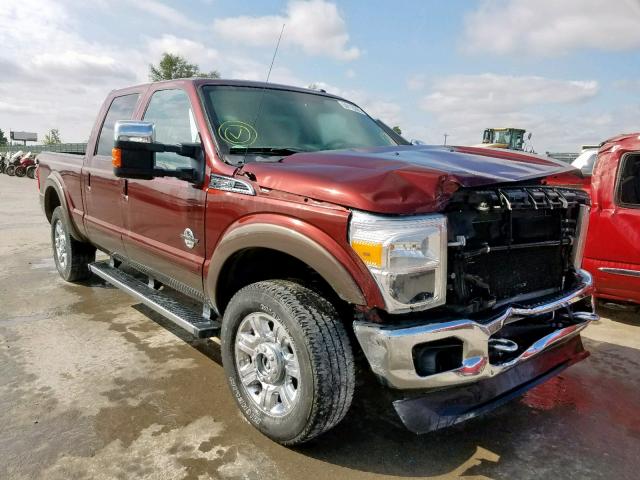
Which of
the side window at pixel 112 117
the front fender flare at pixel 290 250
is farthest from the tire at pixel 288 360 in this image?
the side window at pixel 112 117

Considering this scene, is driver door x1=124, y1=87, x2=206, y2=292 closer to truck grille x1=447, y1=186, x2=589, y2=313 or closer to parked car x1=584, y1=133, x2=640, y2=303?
truck grille x1=447, y1=186, x2=589, y2=313

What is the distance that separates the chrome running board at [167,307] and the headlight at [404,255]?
1.28 metres

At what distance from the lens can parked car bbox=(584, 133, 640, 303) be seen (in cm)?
446

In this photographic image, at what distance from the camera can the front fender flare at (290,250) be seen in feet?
7.52

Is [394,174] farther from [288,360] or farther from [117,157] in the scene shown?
[117,157]

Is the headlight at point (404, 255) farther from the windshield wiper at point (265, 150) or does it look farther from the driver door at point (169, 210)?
the driver door at point (169, 210)

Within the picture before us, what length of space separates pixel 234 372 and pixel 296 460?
2.00ft

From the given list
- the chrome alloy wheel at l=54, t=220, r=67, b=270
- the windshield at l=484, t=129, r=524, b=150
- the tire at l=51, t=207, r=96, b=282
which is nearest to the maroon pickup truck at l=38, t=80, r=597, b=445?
the tire at l=51, t=207, r=96, b=282

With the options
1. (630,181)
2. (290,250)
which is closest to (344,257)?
(290,250)

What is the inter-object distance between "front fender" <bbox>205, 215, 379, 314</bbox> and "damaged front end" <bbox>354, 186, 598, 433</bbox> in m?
0.18

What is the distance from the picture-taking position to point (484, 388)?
2518mm

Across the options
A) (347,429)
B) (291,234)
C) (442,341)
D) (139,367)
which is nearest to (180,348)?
(139,367)

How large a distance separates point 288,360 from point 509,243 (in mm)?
1260

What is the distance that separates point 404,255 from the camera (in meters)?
2.19
